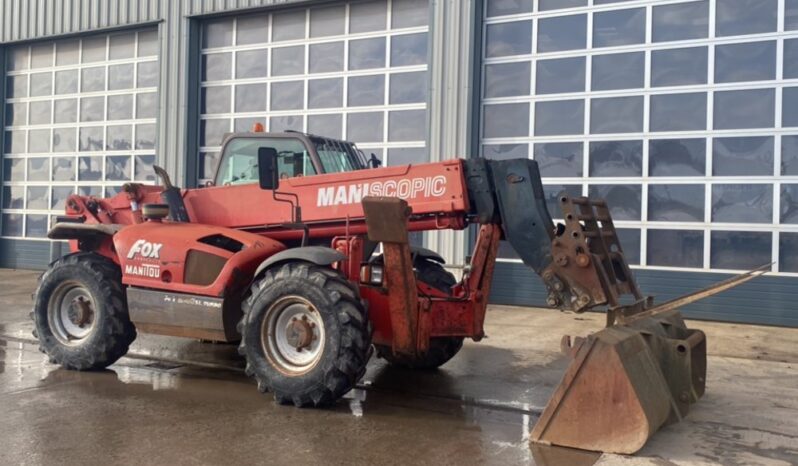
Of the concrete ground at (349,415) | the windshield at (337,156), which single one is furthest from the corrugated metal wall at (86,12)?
the concrete ground at (349,415)

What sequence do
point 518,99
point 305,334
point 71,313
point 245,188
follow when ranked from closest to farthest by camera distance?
point 305,334 < point 245,188 < point 71,313 < point 518,99

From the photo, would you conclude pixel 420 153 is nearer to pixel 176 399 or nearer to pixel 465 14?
pixel 465 14

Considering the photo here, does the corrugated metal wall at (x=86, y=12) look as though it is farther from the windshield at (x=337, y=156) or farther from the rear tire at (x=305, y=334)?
the rear tire at (x=305, y=334)

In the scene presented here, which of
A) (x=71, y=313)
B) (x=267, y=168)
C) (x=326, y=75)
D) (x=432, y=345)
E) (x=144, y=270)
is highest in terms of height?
(x=326, y=75)

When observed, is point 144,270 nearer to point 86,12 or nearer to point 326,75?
point 326,75

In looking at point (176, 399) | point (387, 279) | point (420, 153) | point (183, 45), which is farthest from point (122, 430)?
point (183, 45)

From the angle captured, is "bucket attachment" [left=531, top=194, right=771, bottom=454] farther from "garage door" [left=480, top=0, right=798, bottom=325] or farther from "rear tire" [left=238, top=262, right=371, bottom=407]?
"garage door" [left=480, top=0, right=798, bottom=325]

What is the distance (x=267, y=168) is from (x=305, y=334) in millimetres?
1547

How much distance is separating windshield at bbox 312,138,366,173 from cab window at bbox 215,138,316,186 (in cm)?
18

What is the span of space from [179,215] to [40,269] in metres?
13.0

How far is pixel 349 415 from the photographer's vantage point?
5984 mm

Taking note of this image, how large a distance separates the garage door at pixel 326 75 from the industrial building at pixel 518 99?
1.4 inches

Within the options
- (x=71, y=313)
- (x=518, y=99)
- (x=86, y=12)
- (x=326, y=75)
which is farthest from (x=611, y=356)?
(x=86, y=12)

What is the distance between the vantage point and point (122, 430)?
545 cm
